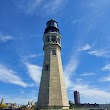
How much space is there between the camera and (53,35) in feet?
154

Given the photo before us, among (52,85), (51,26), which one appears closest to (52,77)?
(52,85)

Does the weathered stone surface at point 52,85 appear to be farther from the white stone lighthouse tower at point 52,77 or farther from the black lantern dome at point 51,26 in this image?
the black lantern dome at point 51,26

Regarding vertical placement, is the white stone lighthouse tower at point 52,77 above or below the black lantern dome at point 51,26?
below

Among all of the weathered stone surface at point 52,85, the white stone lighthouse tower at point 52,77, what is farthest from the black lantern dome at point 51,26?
the weathered stone surface at point 52,85

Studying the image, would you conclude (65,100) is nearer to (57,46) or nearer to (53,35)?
(57,46)

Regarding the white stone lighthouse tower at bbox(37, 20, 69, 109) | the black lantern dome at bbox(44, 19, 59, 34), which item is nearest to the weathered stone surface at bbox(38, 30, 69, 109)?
the white stone lighthouse tower at bbox(37, 20, 69, 109)

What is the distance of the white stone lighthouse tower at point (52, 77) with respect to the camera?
37250 mm

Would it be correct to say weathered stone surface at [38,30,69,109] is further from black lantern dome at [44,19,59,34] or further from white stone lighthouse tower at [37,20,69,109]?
black lantern dome at [44,19,59,34]

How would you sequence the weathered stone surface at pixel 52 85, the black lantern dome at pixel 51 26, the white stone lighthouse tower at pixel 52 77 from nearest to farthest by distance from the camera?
the weathered stone surface at pixel 52 85, the white stone lighthouse tower at pixel 52 77, the black lantern dome at pixel 51 26

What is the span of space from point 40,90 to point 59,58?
10752 millimetres

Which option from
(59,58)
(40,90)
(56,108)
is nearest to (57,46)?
(59,58)

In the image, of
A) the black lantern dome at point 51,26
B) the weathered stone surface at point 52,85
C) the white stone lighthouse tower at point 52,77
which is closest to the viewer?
the weathered stone surface at point 52,85

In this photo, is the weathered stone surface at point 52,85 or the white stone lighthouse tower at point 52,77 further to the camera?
the white stone lighthouse tower at point 52,77

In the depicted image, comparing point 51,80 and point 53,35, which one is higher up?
point 53,35
